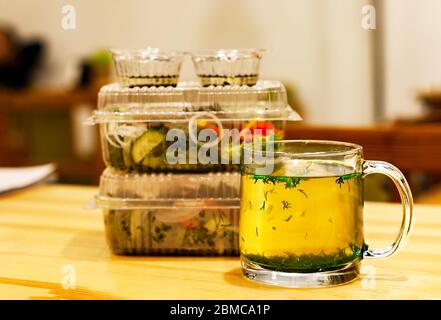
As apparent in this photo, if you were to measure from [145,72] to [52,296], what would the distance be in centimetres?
27

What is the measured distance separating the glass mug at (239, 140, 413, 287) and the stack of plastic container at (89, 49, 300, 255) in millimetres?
97

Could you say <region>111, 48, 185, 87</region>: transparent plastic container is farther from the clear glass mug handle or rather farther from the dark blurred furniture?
the dark blurred furniture

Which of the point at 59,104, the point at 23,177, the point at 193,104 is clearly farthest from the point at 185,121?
the point at 59,104

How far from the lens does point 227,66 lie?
0.78 meters

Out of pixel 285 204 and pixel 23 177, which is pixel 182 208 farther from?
pixel 23 177

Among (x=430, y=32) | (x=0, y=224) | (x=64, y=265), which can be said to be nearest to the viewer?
(x=64, y=265)

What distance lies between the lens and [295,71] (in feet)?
12.8

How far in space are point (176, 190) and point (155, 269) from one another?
0.09 meters

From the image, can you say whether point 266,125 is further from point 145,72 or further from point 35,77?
point 35,77

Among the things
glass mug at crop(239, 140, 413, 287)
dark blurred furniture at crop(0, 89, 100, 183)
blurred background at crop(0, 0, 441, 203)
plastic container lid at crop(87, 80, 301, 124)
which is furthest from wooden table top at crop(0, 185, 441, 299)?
dark blurred furniture at crop(0, 89, 100, 183)

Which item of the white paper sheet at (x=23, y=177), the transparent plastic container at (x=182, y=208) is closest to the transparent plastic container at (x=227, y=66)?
the transparent plastic container at (x=182, y=208)

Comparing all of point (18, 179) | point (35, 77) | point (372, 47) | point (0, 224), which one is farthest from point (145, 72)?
point (35, 77)

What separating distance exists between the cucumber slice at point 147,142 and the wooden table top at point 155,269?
0.38 feet

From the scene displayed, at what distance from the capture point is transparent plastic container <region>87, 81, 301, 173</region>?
767 millimetres
